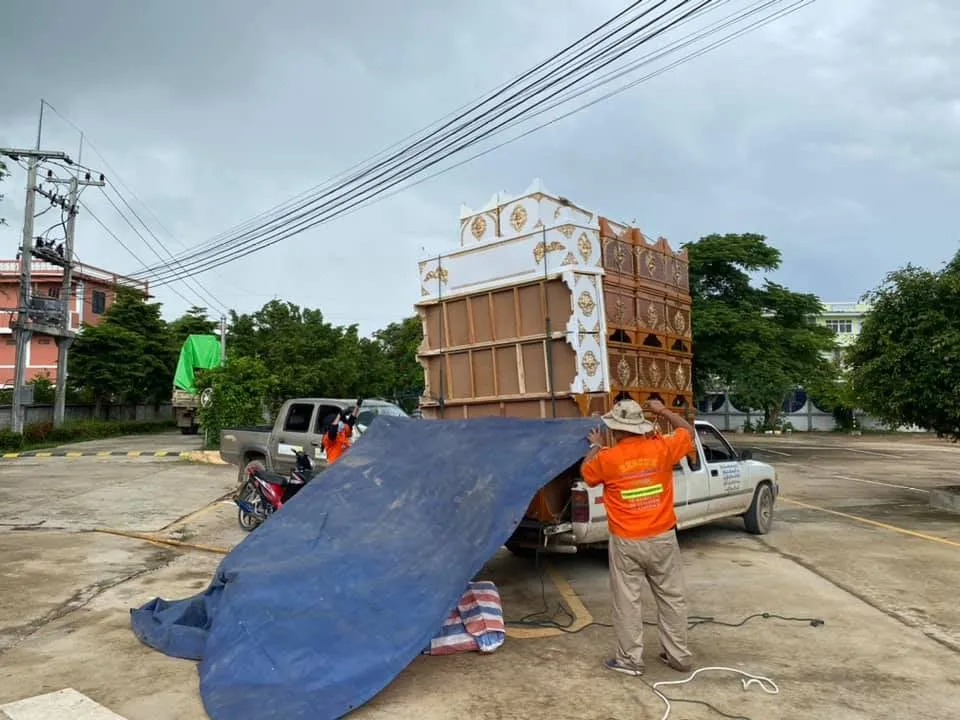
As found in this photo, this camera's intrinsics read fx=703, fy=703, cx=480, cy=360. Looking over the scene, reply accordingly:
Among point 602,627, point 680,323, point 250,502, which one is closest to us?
point 602,627

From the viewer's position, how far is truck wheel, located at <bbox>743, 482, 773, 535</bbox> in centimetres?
942

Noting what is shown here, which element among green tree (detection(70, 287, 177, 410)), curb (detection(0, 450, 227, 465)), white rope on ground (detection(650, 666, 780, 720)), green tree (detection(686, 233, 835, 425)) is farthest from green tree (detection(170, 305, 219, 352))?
white rope on ground (detection(650, 666, 780, 720))

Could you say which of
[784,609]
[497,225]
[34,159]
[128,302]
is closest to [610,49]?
[497,225]

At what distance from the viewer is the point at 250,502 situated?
998 centimetres

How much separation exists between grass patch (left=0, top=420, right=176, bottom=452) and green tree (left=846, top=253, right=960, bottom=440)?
27.1 m

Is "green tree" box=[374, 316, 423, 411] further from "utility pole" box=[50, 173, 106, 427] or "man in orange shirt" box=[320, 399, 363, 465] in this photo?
"man in orange shirt" box=[320, 399, 363, 465]

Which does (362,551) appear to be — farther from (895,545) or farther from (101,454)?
(101,454)

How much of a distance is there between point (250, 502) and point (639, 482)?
695 cm

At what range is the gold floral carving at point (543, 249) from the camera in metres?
6.47

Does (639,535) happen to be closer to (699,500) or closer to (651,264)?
(651,264)

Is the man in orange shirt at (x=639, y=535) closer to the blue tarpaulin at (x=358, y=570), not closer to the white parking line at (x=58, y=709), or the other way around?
the blue tarpaulin at (x=358, y=570)

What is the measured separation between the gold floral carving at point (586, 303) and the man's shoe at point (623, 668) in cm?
300

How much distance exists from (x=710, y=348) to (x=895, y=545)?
1355 centimetres

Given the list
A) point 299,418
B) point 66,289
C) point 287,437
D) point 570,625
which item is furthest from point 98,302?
point 570,625
